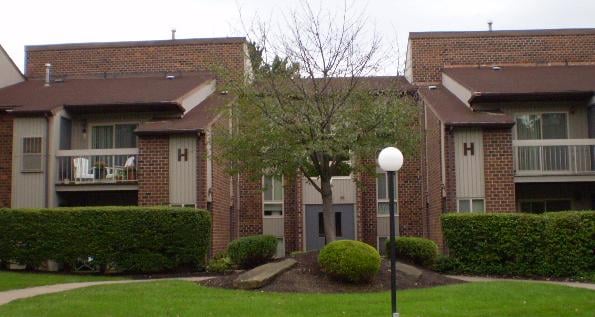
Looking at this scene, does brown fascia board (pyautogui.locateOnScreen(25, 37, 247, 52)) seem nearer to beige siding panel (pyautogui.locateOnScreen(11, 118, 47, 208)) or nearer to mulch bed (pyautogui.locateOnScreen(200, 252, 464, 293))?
beige siding panel (pyautogui.locateOnScreen(11, 118, 47, 208))

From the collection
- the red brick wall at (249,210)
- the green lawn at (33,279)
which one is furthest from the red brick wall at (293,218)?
the green lawn at (33,279)

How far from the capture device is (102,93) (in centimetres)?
2356

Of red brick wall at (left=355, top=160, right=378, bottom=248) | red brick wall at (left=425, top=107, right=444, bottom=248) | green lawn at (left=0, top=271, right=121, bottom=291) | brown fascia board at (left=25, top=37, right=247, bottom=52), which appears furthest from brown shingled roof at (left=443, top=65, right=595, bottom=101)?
green lawn at (left=0, top=271, right=121, bottom=291)

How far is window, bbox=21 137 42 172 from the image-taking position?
70.2 ft

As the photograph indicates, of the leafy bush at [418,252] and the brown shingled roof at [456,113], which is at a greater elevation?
the brown shingled roof at [456,113]

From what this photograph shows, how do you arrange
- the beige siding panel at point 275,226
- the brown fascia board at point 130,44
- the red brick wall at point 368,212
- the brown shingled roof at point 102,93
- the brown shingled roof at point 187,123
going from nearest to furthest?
the brown shingled roof at point 187,123
the brown shingled roof at point 102,93
the red brick wall at point 368,212
the beige siding panel at point 275,226
the brown fascia board at point 130,44

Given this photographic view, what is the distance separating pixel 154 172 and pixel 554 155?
12.1 metres

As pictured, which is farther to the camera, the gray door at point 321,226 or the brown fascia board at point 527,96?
the gray door at point 321,226

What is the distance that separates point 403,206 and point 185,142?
848 centimetres

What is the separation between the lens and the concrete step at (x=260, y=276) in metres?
13.3

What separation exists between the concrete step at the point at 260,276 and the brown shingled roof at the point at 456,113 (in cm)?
781

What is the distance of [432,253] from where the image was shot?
17.5m

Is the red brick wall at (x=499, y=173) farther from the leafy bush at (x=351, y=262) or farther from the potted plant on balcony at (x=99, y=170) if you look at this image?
the potted plant on balcony at (x=99, y=170)

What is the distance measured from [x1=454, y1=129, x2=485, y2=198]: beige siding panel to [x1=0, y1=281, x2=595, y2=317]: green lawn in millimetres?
6665
